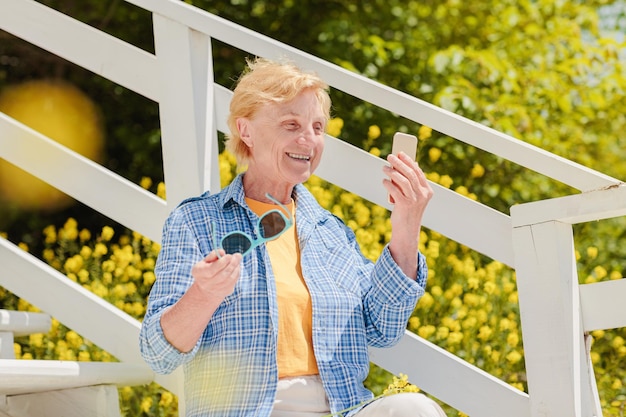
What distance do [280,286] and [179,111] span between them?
2.51ft

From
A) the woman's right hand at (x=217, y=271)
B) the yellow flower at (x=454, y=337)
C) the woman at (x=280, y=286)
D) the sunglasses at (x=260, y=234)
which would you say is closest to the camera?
the woman's right hand at (x=217, y=271)

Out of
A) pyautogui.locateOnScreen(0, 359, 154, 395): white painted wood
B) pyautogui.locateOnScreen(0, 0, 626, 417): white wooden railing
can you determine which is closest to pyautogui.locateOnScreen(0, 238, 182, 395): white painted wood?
pyautogui.locateOnScreen(0, 0, 626, 417): white wooden railing

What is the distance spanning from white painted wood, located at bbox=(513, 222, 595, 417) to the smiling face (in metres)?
0.56

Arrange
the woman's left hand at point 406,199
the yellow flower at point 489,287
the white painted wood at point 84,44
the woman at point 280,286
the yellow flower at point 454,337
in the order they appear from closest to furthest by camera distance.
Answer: the woman at point 280,286 < the woman's left hand at point 406,199 < the white painted wood at point 84,44 < the yellow flower at point 454,337 < the yellow flower at point 489,287

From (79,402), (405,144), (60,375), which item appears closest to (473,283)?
(405,144)

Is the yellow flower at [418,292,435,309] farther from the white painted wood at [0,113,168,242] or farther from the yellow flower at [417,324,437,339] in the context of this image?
the white painted wood at [0,113,168,242]

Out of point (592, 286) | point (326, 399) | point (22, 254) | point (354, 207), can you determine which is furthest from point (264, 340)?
point (354, 207)

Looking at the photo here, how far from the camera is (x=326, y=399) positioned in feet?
7.30

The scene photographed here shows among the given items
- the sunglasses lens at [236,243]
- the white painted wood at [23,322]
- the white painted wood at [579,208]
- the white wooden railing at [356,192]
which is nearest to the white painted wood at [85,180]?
the white wooden railing at [356,192]

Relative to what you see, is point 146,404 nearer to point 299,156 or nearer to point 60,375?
point 60,375

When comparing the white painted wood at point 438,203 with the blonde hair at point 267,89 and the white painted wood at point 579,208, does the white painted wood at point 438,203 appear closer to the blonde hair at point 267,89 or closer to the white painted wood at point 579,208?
the white painted wood at point 579,208

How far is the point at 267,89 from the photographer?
2.41m

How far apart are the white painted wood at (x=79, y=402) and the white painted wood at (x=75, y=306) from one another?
208 mm

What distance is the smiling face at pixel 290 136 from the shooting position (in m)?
2.39
